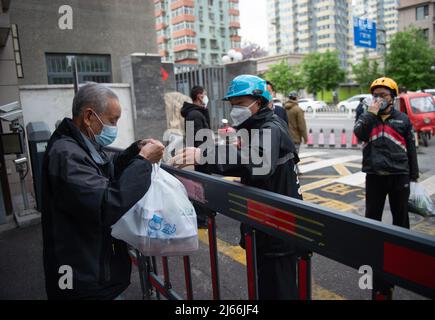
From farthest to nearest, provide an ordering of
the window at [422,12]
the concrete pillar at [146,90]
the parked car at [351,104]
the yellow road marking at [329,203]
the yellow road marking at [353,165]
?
the window at [422,12]
the parked car at [351,104]
the concrete pillar at [146,90]
the yellow road marking at [353,165]
the yellow road marking at [329,203]

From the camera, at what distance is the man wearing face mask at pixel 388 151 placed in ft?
12.2

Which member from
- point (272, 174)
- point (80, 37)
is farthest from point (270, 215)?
point (80, 37)

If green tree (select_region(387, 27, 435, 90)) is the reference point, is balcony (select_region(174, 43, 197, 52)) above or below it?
Result: above

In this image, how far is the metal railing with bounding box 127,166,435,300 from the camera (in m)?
1.14

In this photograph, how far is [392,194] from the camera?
3854mm

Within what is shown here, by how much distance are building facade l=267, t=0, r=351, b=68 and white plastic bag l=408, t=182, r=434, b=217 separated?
100616mm

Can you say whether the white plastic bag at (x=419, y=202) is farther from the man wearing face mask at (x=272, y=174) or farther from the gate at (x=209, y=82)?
the gate at (x=209, y=82)

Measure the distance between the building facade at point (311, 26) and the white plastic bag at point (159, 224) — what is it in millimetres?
103349

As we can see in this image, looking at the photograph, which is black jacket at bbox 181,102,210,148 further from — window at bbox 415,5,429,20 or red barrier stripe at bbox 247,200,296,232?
window at bbox 415,5,429,20

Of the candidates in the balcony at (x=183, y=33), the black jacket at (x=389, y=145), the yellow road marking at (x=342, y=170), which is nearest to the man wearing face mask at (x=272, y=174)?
the black jacket at (x=389, y=145)

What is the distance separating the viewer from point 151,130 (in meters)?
10.9

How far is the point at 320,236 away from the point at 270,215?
0.31m

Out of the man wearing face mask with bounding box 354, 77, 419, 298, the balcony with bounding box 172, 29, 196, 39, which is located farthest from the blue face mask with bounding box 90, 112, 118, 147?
the balcony with bounding box 172, 29, 196, 39
